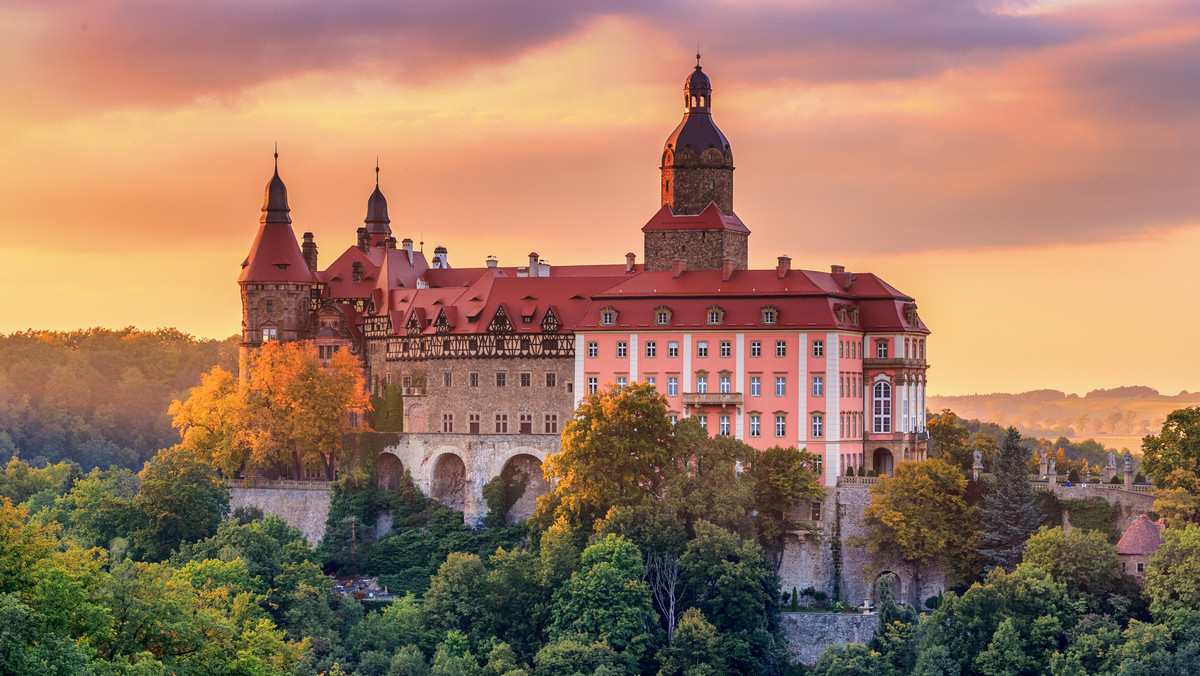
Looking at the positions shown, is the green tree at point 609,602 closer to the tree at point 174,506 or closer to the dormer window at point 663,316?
the dormer window at point 663,316

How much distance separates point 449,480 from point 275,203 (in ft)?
63.1

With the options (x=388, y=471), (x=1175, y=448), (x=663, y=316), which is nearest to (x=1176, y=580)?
(x=1175, y=448)

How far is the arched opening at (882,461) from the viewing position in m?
79.9

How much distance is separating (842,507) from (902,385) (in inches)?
314

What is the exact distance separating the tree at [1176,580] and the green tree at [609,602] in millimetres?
18803

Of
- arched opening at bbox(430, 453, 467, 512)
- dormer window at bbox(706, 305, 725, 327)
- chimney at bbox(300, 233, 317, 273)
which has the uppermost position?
chimney at bbox(300, 233, 317, 273)

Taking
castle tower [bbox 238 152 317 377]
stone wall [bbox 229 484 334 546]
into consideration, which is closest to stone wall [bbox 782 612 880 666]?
stone wall [bbox 229 484 334 546]

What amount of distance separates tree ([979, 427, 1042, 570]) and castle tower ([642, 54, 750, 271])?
19.1m

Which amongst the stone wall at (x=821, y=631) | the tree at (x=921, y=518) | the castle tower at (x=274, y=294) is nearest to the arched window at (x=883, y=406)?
the tree at (x=921, y=518)

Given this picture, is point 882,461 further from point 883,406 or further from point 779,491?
point 779,491

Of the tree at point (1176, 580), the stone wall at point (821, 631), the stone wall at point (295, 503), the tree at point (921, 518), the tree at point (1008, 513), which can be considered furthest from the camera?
the stone wall at point (295, 503)

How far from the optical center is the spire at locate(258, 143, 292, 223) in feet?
310

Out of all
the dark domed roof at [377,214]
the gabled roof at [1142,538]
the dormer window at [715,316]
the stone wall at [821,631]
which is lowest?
the stone wall at [821,631]

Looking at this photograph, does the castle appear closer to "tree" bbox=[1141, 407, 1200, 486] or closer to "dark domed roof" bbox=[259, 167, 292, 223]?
"dark domed roof" bbox=[259, 167, 292, 223]
